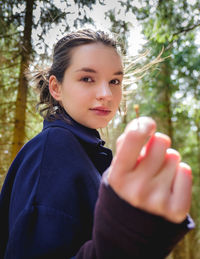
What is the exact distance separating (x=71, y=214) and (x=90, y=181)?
0.17 meters

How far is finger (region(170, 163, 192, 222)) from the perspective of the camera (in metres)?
0.69

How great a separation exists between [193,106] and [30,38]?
4933 mm

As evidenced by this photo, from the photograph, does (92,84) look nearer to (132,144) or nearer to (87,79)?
(87,79)

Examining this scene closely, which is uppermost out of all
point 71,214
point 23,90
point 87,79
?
point 87,79

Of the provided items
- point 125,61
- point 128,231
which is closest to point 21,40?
point 125,61

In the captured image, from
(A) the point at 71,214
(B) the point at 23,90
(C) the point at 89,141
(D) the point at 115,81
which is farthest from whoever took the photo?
(B) the point at 23,90

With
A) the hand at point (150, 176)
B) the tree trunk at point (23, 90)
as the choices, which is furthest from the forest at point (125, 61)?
the hand at point (150, 176)

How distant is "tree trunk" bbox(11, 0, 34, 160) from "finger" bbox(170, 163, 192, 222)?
156 inches

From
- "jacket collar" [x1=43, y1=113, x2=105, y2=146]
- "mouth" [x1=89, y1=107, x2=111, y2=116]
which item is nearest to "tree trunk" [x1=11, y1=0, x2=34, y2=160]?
"jacket collar" [x1=43, y1=113, x2=105, y2=146]

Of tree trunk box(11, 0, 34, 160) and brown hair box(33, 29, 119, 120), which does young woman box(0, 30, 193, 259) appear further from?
tree trunk box(11, 0, 34, 160)

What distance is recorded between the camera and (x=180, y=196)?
2.29 feet

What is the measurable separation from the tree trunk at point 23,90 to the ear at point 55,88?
282 cm

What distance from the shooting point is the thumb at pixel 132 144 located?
0.70 meters

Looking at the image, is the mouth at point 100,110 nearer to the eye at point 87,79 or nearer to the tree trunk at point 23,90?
the eye at point 87,79
